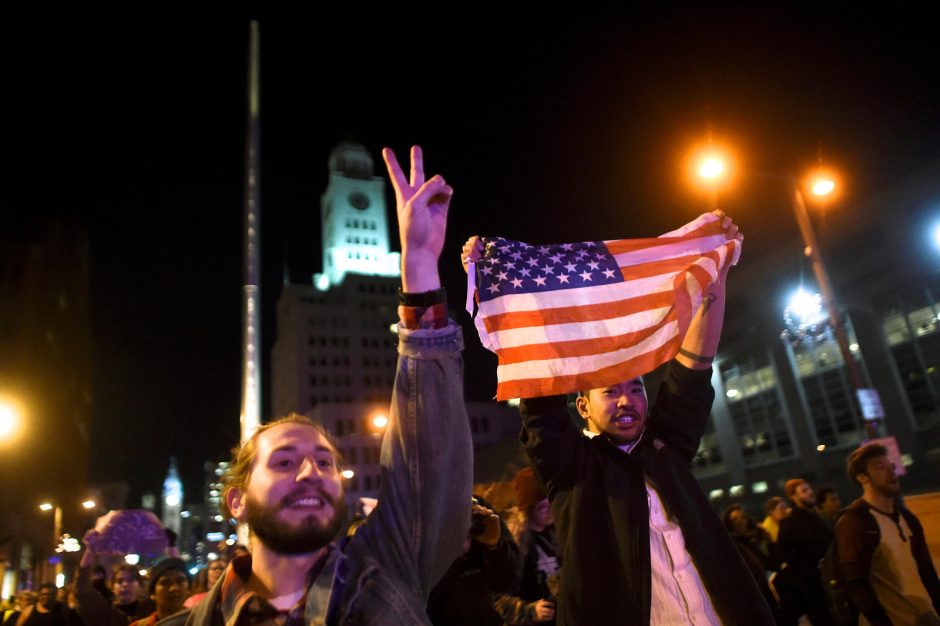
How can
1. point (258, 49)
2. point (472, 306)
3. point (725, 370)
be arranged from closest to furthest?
1. point (472, 306)
2. point (258, 49)
3. point (725, 370)

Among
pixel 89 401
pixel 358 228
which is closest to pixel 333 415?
pixel 89 401

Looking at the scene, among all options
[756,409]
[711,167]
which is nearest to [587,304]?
[711,167]

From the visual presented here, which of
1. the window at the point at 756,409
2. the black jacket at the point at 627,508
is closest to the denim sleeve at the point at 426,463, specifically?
the black jacket at the point at 627,508

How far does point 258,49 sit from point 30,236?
45172mm

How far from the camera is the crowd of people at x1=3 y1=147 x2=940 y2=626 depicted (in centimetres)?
221

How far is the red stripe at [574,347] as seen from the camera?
154 inches

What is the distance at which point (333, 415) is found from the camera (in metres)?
90.8

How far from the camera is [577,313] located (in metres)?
4.22

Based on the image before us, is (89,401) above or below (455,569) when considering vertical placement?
above

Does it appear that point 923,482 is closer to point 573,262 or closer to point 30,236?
point 573,262

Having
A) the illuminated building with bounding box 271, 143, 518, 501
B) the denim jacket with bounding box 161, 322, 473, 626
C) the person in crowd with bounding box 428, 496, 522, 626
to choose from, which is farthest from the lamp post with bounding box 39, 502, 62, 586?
the denim jacket with bounding box 161, 322, 473, 626

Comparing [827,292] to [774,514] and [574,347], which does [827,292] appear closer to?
[774,514]

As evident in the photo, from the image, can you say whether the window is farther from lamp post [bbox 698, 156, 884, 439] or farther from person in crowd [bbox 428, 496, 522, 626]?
person in crowd [bbox 428, 496, 522, 626]

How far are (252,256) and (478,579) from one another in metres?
15.4
